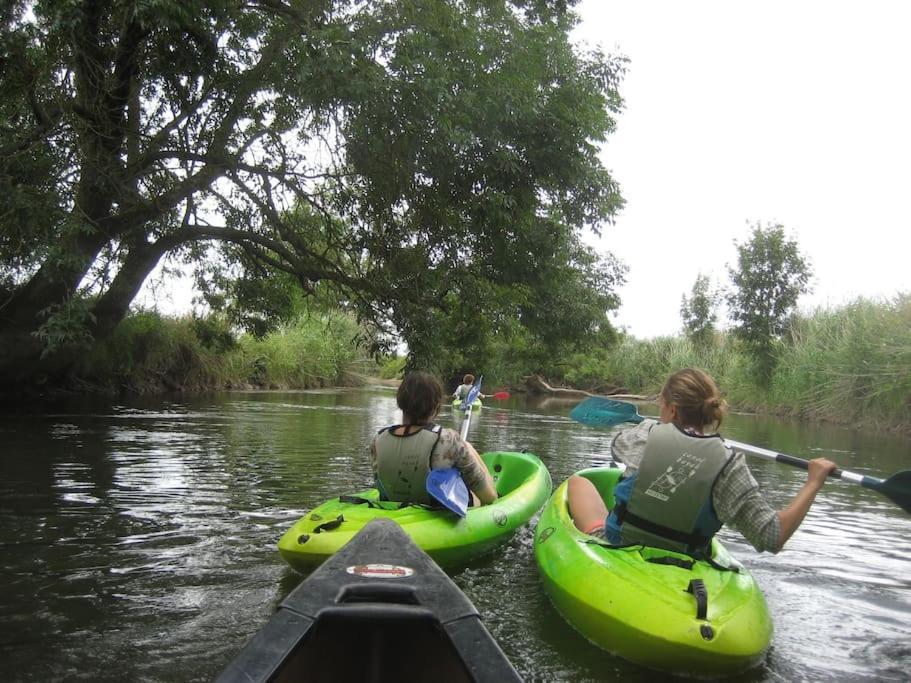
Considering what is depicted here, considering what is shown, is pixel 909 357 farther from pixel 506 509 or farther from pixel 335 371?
pixel 335 371

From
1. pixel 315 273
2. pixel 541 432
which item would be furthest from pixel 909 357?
pixel 315 273

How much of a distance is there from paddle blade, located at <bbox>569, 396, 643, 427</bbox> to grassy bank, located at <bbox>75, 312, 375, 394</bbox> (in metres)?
5.08

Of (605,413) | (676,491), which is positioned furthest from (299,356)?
(676,491)

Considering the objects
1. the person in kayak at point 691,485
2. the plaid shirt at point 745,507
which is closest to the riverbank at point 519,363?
the person in kayak at point 691,485

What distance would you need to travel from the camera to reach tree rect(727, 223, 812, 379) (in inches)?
844

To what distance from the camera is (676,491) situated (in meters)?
2.95

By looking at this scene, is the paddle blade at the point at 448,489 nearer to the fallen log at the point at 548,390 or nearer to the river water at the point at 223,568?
the river water at the point at 223,568

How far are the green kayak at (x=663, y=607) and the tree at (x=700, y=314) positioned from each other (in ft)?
82.4

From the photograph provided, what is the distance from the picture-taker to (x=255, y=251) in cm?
1027

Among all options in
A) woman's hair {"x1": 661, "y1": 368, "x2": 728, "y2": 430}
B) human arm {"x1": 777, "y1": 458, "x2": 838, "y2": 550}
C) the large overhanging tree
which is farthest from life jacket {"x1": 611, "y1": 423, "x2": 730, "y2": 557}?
the large overhanging tree

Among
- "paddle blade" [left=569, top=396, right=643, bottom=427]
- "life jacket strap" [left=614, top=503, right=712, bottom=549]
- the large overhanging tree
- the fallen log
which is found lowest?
the fallen log

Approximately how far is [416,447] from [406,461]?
0.11m

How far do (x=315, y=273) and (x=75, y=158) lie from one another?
326cm

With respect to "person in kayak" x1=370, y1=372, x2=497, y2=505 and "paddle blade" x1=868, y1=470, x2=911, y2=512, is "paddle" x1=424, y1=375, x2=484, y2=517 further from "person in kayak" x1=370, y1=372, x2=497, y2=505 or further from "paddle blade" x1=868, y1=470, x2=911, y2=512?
"paddle blade" x1=868, y1=470, x2=911, y2=512
